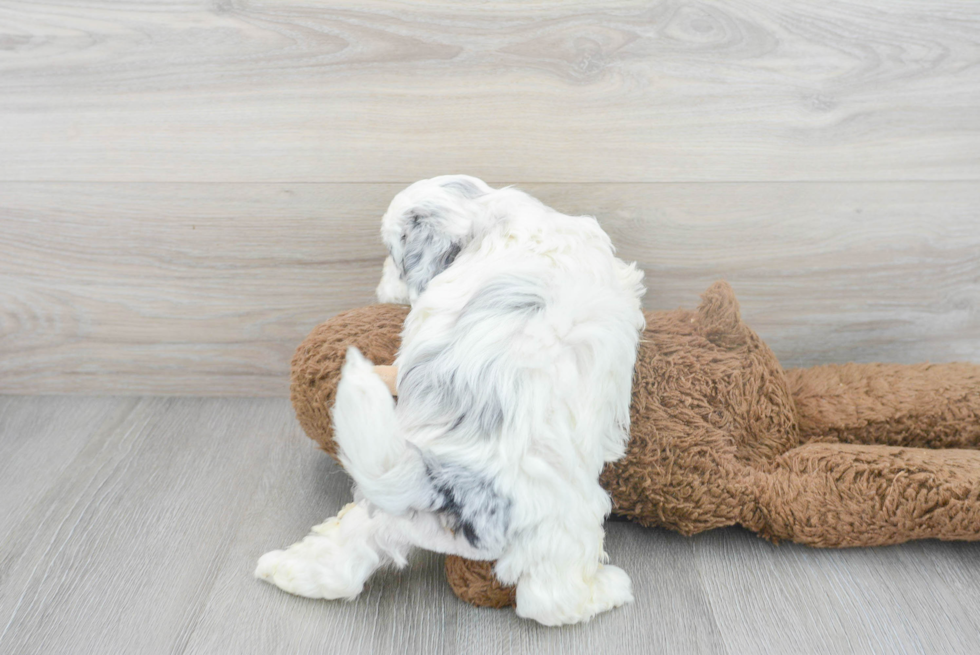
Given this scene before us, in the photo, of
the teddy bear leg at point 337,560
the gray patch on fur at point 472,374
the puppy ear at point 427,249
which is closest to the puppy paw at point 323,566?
the teddy bear leg at point 337,560

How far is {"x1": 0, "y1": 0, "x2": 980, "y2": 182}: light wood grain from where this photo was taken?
1.35m

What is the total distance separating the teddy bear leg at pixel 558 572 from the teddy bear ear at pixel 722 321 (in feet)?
1.36

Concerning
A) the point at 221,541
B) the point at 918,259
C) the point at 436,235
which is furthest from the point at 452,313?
the point at 918,259

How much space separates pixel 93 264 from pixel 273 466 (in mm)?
590

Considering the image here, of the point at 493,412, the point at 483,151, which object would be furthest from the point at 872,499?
the point at 483,151

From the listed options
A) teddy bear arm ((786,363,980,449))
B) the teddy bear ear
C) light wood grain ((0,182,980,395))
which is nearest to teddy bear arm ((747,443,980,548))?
teddy bear arm ((786,363,980,449))

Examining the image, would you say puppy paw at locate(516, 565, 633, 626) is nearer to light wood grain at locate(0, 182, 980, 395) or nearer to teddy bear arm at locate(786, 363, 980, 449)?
teddy bear arm at locate(786, 363, 980, 449)

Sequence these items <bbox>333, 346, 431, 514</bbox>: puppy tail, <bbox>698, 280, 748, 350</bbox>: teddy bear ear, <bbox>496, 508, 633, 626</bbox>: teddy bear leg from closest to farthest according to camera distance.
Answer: <bbox>333, 346, 431, 514</bbox>: puppy tail < <bbox>496, 508, 633, 626</bbox>: teddy bear leg < <bbox>698, 280, 748, 350</bbox>: teddy bear ear

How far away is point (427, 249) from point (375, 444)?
0.35 meters

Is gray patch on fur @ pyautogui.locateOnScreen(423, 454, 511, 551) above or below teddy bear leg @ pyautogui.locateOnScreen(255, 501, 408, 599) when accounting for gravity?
above

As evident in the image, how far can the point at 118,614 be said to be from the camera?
3.43ft

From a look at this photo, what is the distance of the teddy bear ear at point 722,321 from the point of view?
1230mm

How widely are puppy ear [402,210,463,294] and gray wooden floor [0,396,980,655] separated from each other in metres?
0.45

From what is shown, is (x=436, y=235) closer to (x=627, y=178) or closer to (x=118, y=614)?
(x=627, y=178)
